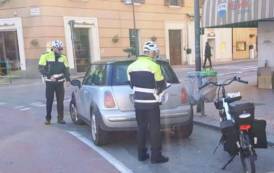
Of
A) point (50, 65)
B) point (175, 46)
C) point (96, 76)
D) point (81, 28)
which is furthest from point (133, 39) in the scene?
point (96, 76)

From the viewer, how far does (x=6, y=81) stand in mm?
22016

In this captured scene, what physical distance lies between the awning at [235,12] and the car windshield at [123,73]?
5.16 metres

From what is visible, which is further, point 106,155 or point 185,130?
point 185,130

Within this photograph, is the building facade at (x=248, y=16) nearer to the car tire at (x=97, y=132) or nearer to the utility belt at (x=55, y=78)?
the utility belt at (x=55, y=78)

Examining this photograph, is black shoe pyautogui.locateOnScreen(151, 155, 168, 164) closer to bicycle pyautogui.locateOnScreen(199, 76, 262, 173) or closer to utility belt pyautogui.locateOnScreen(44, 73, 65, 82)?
bicycle pyautogui.locateOnScreen(199, 76, 262, 173)

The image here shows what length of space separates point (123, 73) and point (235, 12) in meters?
6.42

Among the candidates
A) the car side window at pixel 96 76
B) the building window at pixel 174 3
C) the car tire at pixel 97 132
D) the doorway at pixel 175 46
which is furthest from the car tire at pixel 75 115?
the building window at pixel 174 3

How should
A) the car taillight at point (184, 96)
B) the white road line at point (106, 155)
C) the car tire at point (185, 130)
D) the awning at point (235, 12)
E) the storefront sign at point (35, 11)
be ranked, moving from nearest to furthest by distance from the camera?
the white road line at point (106, 155) < the car taillight at point (184, 96) < the car tire at point (185, 130) < the awning at point (235, 12) < the storefront sign at point (35, 11)

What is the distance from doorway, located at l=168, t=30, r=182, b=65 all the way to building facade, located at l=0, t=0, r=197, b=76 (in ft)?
0.25

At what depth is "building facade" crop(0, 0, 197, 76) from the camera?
23359 mm

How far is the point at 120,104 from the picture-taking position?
6.93 metres

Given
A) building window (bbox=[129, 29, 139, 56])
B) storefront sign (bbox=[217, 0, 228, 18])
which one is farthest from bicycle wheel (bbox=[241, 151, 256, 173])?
building window (bbox=[129, 29, 139, 56])

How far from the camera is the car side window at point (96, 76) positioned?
744 centimetres

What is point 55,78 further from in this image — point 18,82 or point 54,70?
point 18,82
